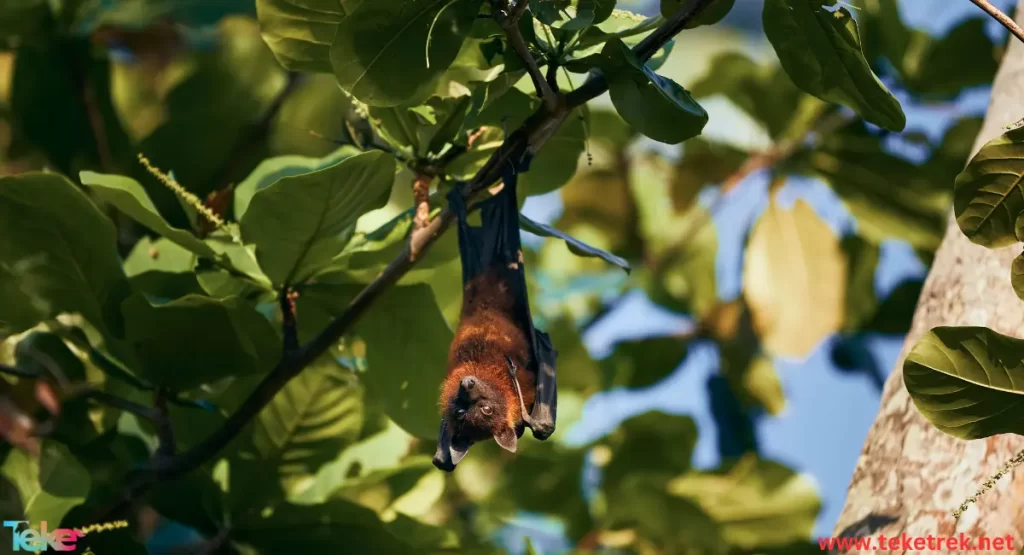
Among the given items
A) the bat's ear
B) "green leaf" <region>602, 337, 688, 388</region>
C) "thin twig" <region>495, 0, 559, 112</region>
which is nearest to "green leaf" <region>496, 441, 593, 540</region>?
"green leaf" <region>602, 337, 688, 388</region>

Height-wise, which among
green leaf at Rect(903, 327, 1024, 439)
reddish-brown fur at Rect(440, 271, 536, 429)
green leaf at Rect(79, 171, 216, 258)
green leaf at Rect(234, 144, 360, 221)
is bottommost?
reddish-brown fur at Rect(440, 271, 536, 429)

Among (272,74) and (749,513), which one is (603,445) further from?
(272,74)

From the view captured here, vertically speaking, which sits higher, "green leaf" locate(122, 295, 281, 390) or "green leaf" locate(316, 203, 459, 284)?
"green leaf" locate(316, 203, 459, 284)

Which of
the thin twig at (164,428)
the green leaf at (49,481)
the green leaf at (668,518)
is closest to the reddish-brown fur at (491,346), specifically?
the thin twig at (164,428)

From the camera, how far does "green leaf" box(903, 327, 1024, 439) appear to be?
1146 millimetres

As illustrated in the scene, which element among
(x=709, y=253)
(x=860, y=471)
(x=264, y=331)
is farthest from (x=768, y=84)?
(x=264, y=331)

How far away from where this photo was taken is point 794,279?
2.59 metres

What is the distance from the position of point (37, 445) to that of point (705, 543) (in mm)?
1353

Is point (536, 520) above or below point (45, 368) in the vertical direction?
below

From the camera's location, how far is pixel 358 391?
1.75 m

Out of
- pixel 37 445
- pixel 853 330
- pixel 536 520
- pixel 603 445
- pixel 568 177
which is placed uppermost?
pixel 568 177

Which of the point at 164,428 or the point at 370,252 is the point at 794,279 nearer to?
the point at 370,252

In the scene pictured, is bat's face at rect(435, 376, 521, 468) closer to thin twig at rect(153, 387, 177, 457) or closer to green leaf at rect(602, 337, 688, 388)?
thin twig at rect(153, 387, 177, 457)

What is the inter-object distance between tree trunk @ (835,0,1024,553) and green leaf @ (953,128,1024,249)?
245 millimetres
